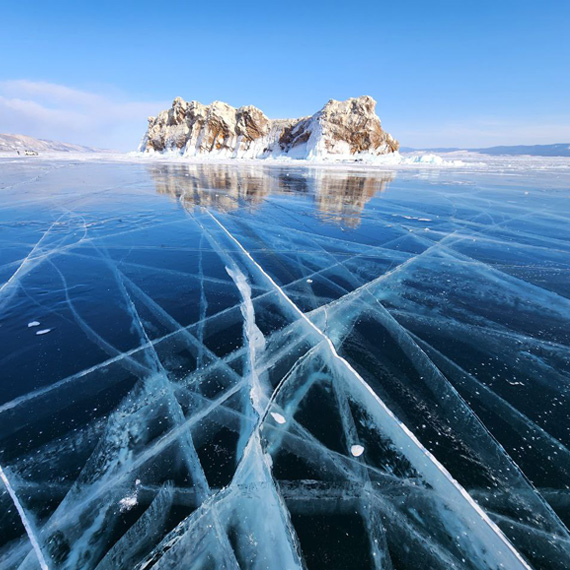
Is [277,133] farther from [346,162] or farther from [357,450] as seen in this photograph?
[357,450]

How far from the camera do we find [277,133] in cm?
4434

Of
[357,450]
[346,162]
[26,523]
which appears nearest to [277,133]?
[346,162]

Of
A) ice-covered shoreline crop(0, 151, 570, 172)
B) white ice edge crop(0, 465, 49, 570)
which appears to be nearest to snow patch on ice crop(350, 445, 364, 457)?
white ice edge crop(0, 465, 49, 570)

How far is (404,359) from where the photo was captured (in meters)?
2.45

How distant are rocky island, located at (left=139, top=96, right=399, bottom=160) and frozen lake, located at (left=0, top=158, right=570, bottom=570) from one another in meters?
40.5

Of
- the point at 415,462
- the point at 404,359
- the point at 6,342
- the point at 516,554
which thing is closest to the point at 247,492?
the point at 415,462

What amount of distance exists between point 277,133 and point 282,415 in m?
49.4

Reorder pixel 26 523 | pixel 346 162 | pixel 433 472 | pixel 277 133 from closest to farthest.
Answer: pixel 26 523 → pixel 433 472 → pixel 346 162 → pixel 277 133

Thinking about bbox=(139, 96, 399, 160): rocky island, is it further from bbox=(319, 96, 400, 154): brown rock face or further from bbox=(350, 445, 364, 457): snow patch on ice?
bbox=(350, 445, 364, 457): snow patch on ice

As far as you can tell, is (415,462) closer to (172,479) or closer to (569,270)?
(172,479)

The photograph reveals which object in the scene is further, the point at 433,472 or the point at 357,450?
the point at 357,450

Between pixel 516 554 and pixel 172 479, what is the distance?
175 centimetres

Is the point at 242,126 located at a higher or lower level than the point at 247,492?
higher

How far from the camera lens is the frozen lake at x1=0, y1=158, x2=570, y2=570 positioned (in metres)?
1.35
